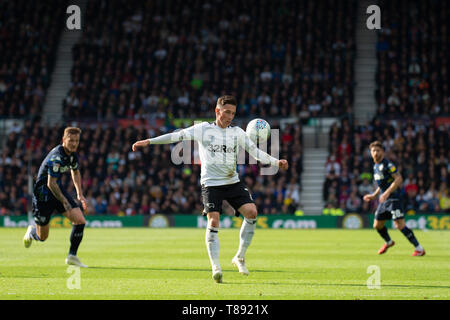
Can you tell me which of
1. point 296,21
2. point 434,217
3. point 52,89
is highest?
point 296,21

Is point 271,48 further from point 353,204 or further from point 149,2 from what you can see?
point 353,204

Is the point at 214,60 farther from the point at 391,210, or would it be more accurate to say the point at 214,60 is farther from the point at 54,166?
the point at 54,166

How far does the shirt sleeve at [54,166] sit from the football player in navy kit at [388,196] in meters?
6.29

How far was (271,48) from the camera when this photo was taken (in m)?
35.1

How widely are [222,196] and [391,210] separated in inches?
235

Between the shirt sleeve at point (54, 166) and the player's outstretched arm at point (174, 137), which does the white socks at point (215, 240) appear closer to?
the player's outstretched arm at point (174, 137)

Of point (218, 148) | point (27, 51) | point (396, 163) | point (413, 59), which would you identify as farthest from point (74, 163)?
point (27, 51)

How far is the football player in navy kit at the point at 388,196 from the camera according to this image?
14.4m

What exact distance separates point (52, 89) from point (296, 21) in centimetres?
1307

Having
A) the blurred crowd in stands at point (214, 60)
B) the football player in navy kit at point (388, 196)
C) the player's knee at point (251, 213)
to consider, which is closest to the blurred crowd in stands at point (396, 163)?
the blurred crowd in stands at point (214, 60)

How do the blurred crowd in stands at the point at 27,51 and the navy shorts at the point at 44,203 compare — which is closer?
the navy shorts at the point at 44,203

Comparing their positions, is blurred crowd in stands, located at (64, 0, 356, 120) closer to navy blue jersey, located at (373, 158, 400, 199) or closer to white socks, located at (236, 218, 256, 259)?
navy blue jersey, located at (373, 158, 400, 199)

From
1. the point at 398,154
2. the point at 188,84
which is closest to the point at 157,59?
the point at 188,84
